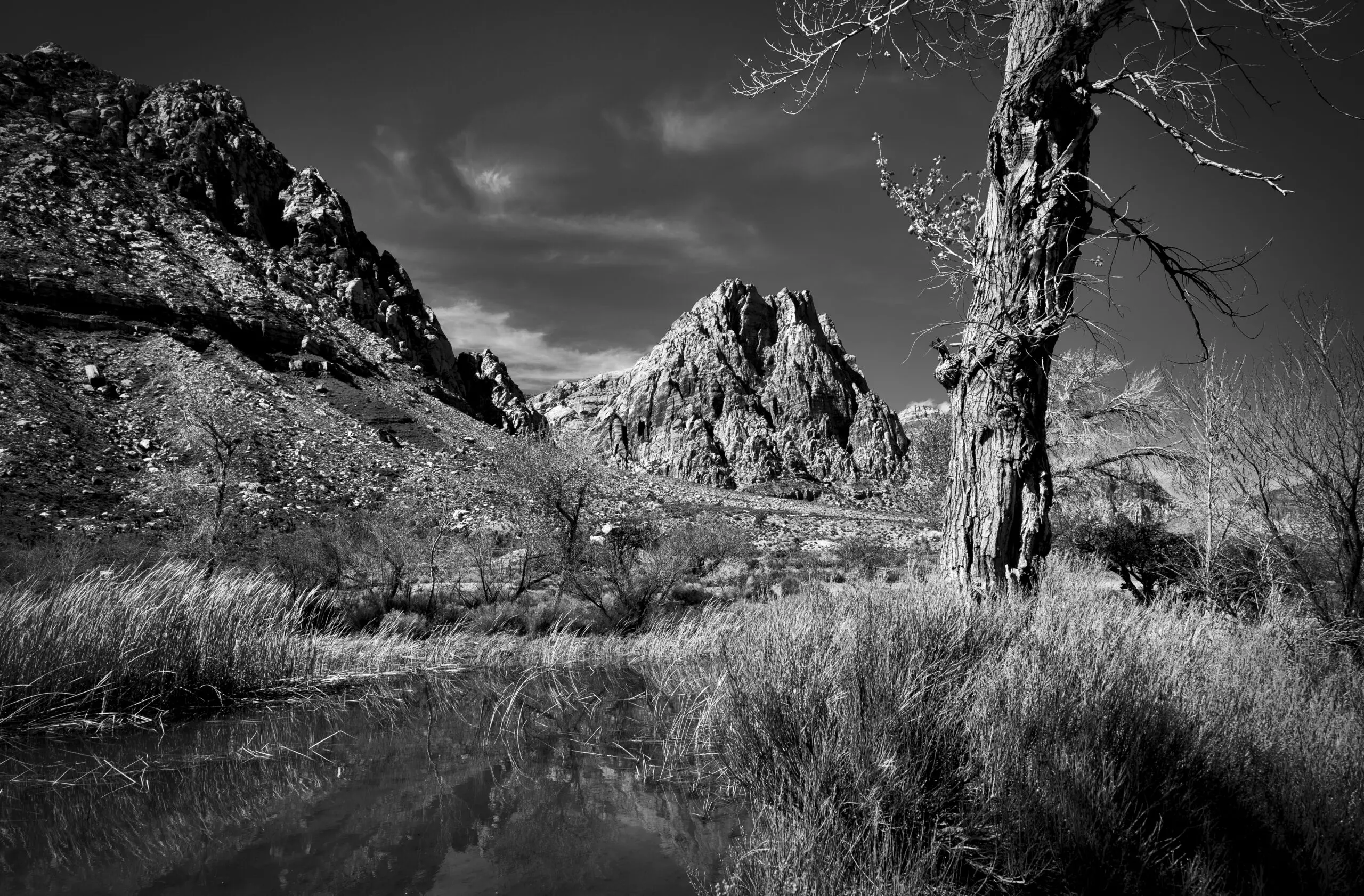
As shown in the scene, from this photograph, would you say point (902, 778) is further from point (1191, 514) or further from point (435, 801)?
point (1191, 514)

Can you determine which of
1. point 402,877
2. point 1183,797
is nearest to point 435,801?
point 402,877

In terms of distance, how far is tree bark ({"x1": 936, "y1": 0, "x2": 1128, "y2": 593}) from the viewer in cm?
452

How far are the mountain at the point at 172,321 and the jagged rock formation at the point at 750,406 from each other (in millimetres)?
75793

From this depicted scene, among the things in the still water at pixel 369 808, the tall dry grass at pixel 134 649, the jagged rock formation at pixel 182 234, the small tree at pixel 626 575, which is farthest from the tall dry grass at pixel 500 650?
the jagged rock formation at pixel 182 234

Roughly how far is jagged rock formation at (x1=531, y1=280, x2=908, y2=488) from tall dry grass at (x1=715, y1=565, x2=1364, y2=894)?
119m

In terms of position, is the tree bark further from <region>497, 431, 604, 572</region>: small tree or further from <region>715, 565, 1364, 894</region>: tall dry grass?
<region>497, 431, 604, 572</region>: small tree

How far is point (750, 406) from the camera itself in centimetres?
13238

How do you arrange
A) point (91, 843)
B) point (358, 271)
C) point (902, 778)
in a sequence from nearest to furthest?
point (902, 778), point (91, 843), point (358, 271)

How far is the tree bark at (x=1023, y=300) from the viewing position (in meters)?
A: 4.52

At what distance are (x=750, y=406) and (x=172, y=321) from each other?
4175 inches

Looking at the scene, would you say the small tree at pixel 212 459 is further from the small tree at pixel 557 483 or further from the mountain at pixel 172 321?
the small tree at pixel 557 483

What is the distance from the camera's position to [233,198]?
51969 millimetres

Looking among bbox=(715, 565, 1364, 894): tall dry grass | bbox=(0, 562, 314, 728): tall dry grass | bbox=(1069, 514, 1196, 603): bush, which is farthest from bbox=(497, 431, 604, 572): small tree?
bbox=(715, 565, 1364, 894): tall dry grass

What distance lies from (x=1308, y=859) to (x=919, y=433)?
2806 cm
